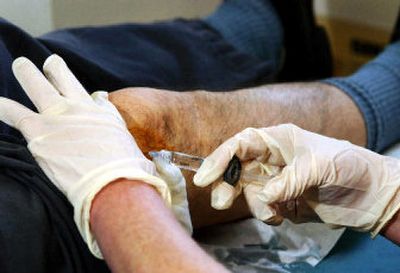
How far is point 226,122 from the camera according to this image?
3.87ft

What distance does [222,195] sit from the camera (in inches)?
37.0

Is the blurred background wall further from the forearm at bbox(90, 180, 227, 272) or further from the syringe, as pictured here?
the forearm at bbox(90, 180, 227, 272)

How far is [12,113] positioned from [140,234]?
30cm

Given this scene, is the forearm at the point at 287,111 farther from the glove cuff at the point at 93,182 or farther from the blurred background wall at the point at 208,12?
the blurred background wall at the point at 208,12

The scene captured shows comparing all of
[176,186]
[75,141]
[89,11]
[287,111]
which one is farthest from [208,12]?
[75,141]

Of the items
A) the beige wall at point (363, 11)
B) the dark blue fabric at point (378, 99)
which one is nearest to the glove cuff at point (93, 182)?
the dark blue fabric at point (378, 99)

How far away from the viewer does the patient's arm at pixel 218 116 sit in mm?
1076

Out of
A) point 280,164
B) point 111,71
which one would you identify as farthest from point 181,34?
point 280,164

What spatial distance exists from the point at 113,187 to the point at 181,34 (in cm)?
76

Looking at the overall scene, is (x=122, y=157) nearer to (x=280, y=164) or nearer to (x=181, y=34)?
(x=280, y=164)

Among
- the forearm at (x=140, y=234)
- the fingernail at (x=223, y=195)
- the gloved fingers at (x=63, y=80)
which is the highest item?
the gloved fingers at (x=63, y=80)

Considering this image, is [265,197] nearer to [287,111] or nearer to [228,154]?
[228,154]

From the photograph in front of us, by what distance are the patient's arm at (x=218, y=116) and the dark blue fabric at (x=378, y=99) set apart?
28mm

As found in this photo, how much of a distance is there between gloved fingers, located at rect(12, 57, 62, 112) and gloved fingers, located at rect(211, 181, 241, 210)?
28 centimetres
